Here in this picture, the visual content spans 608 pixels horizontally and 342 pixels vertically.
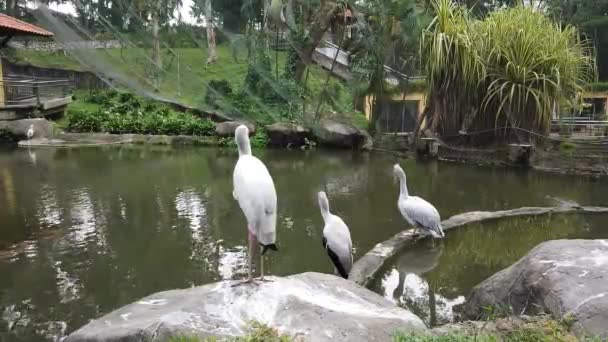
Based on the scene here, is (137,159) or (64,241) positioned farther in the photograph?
(137,159)

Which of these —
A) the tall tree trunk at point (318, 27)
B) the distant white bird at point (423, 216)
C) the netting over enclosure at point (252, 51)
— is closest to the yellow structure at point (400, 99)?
the netting over enclosure at point (252, 51)

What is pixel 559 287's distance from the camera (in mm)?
3518

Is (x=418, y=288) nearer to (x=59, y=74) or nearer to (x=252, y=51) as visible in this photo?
(x=252, y=51)

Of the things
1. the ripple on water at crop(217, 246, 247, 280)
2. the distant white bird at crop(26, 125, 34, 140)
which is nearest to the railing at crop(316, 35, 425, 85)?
the distant white bird at crop(26, 125, 34, 140)

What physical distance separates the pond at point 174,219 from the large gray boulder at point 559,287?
80 cm

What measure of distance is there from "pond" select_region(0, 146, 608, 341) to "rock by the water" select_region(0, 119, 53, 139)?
209cm

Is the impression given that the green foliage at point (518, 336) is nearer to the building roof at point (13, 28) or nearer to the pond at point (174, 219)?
the pond at point (174, 219)

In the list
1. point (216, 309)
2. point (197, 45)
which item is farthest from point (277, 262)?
point (197, 45)

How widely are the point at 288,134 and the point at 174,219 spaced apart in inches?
308

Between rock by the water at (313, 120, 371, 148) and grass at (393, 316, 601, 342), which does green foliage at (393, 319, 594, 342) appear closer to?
grass at (393, 316, 601, 342)

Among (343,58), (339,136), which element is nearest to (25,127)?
(339,136)

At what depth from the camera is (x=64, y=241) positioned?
6.18 meters

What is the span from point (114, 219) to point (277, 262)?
2.75 metres

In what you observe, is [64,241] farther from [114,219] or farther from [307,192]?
[307,192]
